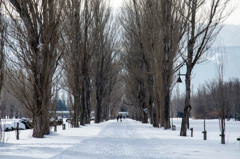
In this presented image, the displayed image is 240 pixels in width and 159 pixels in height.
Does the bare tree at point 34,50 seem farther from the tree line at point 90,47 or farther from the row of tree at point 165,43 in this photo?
the row of tree at point 165,43

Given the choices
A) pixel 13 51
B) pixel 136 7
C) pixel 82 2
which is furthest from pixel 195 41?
pixel 136 7

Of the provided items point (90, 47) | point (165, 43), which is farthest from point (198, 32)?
point (90, 47)

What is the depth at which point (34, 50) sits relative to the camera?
15805mm

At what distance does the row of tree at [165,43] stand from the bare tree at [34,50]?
247 inches

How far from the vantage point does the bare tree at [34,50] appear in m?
15.5

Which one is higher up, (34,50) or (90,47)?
(90,47)

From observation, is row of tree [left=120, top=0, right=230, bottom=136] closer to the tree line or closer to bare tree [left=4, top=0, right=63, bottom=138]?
the tree line

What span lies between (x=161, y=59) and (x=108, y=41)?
19690 mm

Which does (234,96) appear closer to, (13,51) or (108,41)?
(108,41)

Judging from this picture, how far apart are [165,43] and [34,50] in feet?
38.9

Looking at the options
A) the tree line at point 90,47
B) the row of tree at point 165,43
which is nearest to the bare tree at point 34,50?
the tree line at point 90,47

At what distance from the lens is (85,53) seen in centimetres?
3391

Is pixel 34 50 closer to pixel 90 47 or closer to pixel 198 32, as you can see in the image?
pixel 198 32

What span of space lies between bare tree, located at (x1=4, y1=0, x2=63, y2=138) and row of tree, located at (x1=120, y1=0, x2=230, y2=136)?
629 cm
